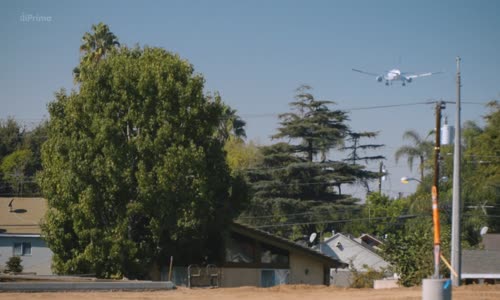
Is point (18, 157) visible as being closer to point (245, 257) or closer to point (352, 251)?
point (352, 251)

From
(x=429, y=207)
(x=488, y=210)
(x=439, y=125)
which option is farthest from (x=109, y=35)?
(x=439, y=125)

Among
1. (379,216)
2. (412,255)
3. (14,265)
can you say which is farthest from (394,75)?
(379,216)

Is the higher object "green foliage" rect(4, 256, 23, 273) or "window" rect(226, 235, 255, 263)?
"window" rect(226, 235, 255, 263)

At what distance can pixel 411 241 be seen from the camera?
4616cm

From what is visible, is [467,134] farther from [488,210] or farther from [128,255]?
[128,255]

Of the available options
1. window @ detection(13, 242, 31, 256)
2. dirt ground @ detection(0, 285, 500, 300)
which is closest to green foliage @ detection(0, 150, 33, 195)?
window @ detection(13, 242, 31, 256)

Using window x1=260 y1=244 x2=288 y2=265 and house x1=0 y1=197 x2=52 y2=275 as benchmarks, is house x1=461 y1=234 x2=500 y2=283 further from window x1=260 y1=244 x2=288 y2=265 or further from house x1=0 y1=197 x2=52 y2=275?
house x1=0 y1=197 x2=52 y2=275

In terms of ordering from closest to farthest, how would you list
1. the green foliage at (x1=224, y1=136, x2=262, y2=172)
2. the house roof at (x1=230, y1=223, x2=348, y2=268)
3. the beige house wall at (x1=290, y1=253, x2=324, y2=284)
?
the house roof at (x1=230, y1=223, x2=348, y2=268) < the beige house wall at (x1=290, y1=253, x2=324, y2=284) < the green foliage at (x1=224, y1=136, x2=262, y2=172)

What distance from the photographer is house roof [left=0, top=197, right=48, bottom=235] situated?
47281 millimetres

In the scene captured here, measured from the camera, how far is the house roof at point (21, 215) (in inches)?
1861

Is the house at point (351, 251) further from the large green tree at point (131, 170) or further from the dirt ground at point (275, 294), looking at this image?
the dirt ground at point (275, 294)

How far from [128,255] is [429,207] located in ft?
127

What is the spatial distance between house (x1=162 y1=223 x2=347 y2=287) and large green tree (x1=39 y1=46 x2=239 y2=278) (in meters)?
2.82

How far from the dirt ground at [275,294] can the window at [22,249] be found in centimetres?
1654
